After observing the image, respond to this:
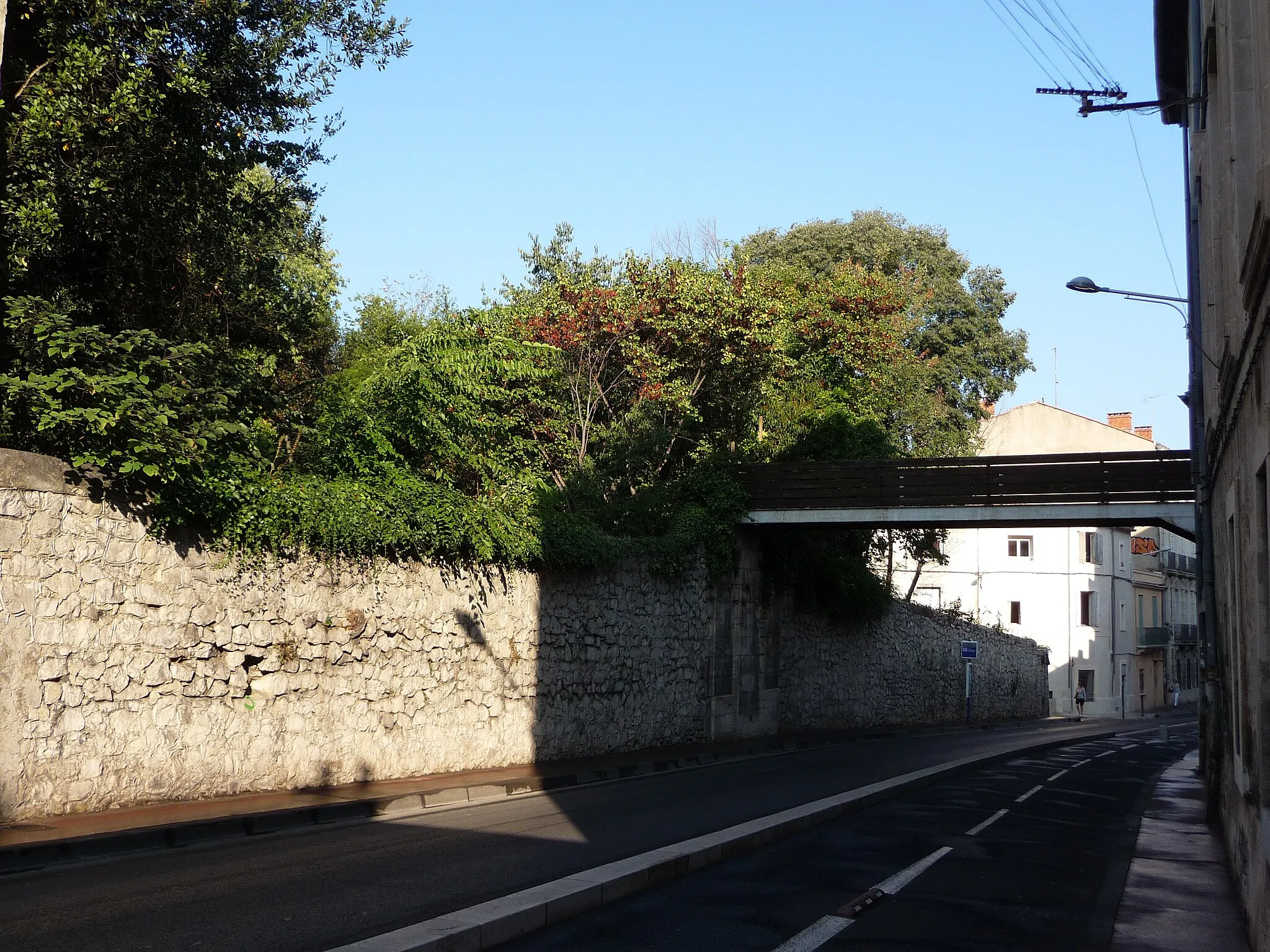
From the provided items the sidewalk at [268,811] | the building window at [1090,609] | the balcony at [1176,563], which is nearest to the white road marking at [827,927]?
the sidewalk at [268,811]

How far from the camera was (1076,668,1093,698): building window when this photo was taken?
54.2 meters

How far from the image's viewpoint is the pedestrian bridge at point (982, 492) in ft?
67.4

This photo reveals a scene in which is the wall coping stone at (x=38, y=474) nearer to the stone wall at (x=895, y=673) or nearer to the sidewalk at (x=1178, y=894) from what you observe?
the sidewalk at (x=1178, y=894)

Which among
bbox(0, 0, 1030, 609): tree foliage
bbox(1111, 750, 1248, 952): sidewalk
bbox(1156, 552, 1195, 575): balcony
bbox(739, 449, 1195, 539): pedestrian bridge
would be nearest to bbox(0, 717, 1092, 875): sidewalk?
bbox(0, 0, 1030, 609): tree foliage

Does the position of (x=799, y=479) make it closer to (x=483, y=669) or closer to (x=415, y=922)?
(x=483, y=669)

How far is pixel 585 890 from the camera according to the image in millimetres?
7348

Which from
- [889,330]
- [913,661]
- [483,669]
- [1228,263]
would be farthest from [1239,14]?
[913,661]

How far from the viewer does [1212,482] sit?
46.8 feet

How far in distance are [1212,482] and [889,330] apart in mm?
18057

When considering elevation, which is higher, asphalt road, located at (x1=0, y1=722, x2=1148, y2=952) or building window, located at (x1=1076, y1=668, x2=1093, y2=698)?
asphalt road, located at (x1=0, y1=722, x2=1148, y2=952)

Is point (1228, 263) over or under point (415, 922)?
over

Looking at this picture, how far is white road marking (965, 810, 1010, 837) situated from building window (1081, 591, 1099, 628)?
44.3m

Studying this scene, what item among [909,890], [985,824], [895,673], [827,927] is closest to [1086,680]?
[895,673]

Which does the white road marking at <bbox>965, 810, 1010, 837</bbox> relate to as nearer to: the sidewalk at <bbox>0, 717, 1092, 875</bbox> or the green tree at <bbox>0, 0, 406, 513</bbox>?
the sidewalk at <bbox>0, 717, 1092, 875</bbox>
